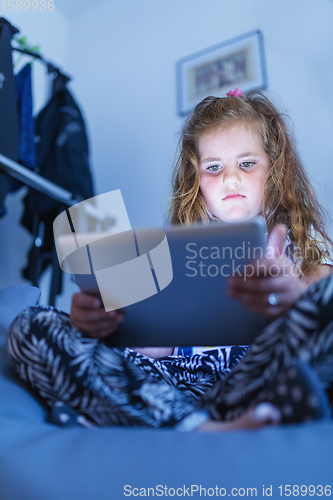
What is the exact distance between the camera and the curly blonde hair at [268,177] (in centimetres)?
102

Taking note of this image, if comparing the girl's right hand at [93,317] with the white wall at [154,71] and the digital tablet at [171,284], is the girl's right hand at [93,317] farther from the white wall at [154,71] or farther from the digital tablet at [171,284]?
the white wall at [154,71]

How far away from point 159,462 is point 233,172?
0.79 metres

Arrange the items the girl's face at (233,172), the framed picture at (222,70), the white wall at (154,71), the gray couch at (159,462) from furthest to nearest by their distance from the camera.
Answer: the framed picture at (222,70)
the white wall at (154,71)
the girl's face at (233,172)
the gray couch at (159,462)

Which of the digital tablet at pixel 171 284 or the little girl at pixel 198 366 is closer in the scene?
the little girl at pixel 198 366

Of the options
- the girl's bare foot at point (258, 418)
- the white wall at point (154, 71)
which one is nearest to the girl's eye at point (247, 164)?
the white wall at point (154, 71)

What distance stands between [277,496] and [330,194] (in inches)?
48.5

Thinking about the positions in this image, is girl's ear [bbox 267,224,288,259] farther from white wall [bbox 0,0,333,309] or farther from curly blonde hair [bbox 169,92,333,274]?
white wall [bbox 0,0,333,309]

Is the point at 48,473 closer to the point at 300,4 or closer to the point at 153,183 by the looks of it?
the point at 153,183

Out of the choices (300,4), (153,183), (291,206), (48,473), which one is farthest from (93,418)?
(300,4)

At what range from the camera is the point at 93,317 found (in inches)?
20.6

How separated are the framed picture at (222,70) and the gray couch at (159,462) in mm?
1580

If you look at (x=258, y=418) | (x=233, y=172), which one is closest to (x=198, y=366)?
(x=258, y=418)

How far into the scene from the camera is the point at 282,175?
41.4 inches

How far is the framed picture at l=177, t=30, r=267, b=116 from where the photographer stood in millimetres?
1688
